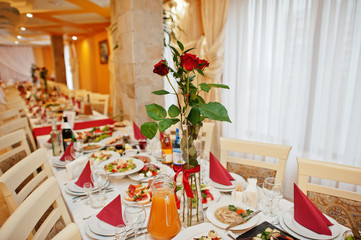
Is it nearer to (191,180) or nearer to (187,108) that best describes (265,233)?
(191,180)

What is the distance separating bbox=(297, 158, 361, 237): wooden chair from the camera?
1143 millimetres

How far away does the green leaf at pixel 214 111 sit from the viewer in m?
0.72

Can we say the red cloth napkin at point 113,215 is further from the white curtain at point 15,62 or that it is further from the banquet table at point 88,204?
the white curtain at point 15,62

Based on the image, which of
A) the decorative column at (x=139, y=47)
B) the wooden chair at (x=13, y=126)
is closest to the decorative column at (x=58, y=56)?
the decorative column at (x=139, y=47)

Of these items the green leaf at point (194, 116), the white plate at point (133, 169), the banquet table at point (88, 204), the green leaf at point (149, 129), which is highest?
the green leaf at point (194, 116)

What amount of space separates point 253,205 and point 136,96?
2163 millimetres

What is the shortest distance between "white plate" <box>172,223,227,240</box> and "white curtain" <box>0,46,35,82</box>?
16.7 meters

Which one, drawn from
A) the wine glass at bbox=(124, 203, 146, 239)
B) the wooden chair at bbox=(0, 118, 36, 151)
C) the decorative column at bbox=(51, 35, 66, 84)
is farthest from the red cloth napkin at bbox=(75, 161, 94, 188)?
the decorative column at bbox=(51, 35, 66, 84)

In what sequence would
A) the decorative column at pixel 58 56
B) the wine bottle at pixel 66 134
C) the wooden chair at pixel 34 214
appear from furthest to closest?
the decorative column at pixel 58 56 → the wine bottle at pixel 66 134 → the wooden chair at pixel 34 214

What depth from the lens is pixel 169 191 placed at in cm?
86

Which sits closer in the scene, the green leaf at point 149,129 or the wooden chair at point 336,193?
the green leaf at point 149,129

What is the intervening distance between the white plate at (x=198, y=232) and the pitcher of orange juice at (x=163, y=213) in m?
0.04

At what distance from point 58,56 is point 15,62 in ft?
25.5

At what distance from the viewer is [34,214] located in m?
0.83
